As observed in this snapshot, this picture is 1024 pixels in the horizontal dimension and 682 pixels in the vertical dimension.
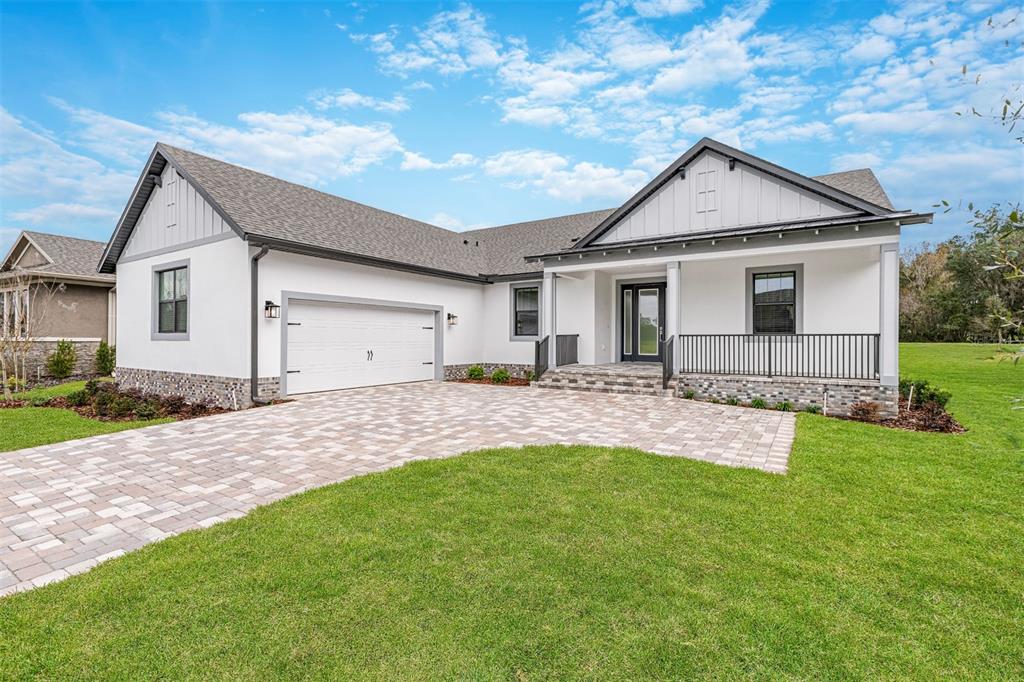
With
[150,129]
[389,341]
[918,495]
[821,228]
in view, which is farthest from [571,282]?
[150,129]

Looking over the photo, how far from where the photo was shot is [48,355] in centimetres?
1516

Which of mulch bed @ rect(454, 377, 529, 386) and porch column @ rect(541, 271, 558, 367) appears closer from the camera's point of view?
porch column @ rect(541, 271, 558, 367)

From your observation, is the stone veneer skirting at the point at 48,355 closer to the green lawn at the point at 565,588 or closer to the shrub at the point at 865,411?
the green lawn at the point at 565,588

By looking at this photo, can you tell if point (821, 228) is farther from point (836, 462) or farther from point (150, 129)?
point (150, 129)

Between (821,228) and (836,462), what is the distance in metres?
5.89

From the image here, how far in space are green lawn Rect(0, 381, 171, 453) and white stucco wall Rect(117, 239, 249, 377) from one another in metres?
2.14

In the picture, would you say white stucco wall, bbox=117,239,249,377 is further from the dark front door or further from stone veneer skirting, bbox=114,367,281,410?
the dark front door

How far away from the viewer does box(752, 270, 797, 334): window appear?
11156 millimetres

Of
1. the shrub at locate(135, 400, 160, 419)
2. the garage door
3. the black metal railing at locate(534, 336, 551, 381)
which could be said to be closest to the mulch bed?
the black metal railing at locate(534, 336, 551, 381)

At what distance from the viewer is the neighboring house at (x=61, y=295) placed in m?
15.0

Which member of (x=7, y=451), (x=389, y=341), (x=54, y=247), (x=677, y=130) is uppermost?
(x=677, y=130)

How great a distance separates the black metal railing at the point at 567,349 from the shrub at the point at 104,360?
50.0 feet

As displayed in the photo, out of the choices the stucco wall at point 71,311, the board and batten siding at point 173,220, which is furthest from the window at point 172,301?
the stucco wall at point 71,311

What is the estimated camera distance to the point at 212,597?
2803 millimetres
